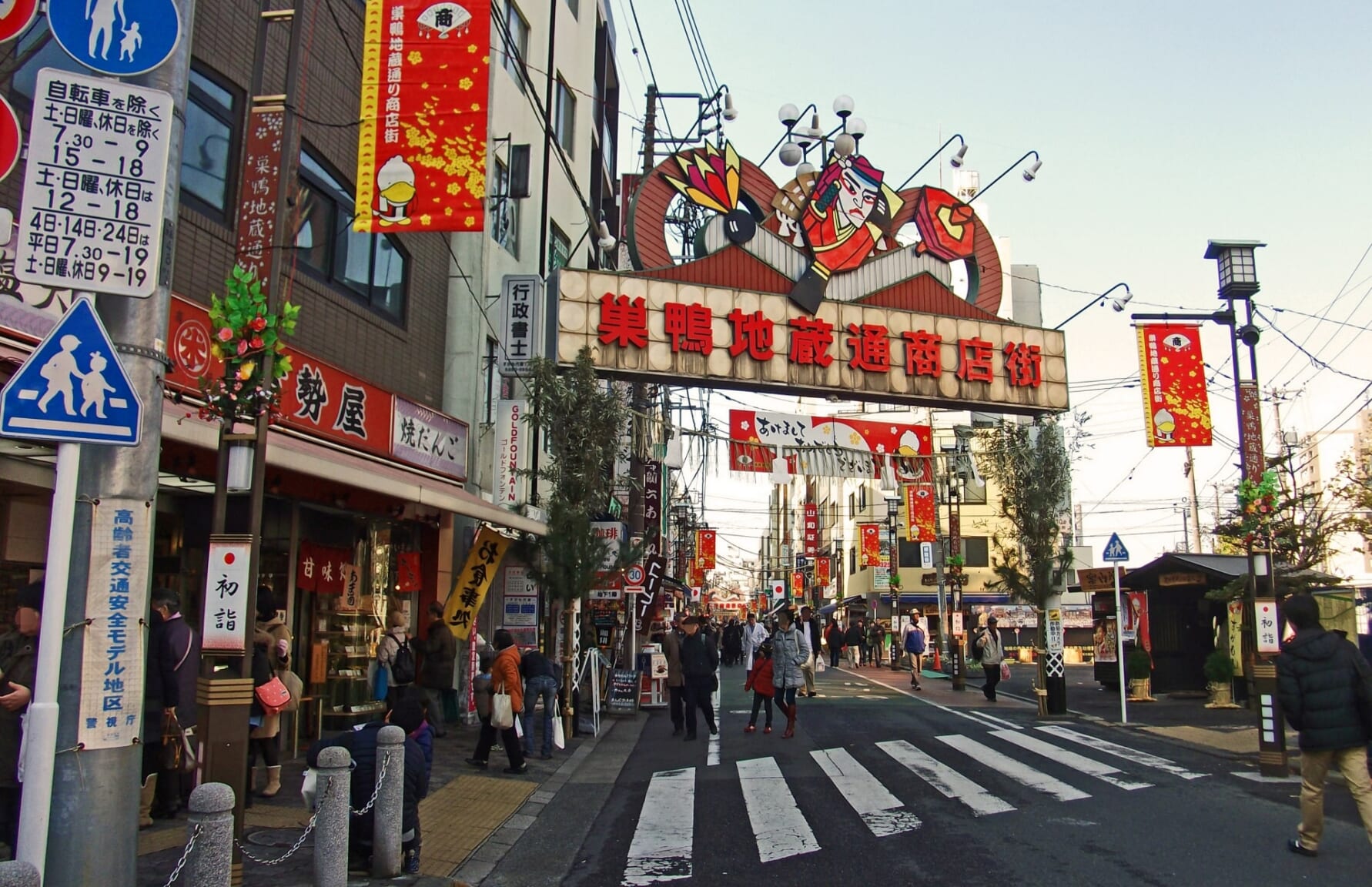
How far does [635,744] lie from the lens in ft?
48.5

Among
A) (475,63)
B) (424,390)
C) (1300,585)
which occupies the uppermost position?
(475,63)

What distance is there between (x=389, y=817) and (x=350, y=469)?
191 inches

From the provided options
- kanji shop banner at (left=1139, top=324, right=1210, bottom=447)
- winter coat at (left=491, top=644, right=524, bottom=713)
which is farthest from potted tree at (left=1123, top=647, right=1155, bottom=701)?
winter coat at (left=491, top=644, right=524, bottom=713)

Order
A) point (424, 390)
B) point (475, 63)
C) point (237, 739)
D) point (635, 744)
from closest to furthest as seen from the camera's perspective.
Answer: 1. point (237, 739)
2. point (475, 63)
3. point (635, 744)
4. point (424, 390)

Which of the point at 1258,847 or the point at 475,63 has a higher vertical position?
the point at 475,63

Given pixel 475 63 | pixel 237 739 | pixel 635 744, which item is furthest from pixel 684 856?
pixel 475 63

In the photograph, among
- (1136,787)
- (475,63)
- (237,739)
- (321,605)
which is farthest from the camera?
(321,605)

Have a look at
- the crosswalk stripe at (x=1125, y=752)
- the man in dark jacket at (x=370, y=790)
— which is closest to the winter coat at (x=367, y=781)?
the man in dark jacket at (x=370, y=790)

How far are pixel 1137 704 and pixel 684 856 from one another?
53.5 ft

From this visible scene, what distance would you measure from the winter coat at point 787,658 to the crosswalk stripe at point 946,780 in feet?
6.68

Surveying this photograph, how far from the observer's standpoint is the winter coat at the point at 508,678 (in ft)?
37.1

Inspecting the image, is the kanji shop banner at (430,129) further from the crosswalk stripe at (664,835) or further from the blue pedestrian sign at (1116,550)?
the blue pedestrian sign at (1116,550)

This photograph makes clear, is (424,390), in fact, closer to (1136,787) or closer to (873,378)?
(873,378)

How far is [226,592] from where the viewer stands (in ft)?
21.6
